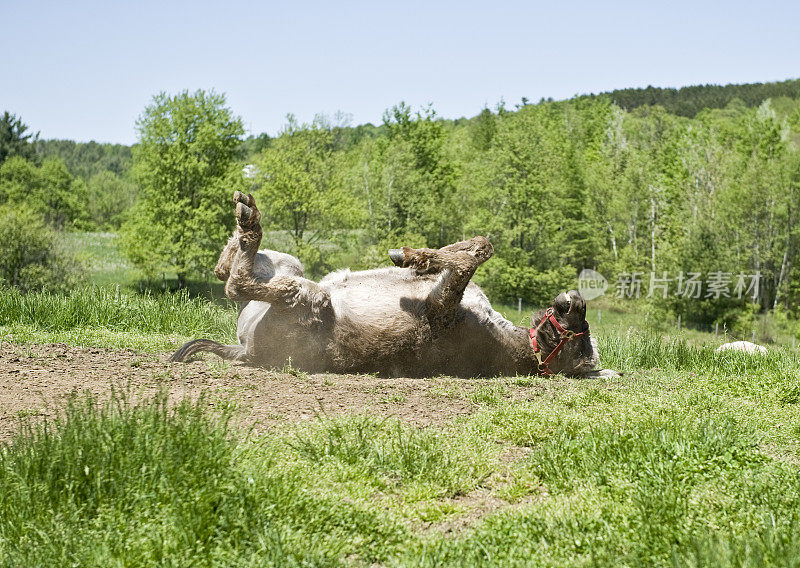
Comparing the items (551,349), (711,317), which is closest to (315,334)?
(551,349)

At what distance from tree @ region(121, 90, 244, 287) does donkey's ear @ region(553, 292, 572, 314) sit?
30.5 m

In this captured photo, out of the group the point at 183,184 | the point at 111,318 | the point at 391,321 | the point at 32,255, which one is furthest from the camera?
the point at 183,184

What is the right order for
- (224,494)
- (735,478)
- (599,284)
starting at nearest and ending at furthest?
(224,494), (735,478), (599,284)

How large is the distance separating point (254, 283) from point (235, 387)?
39.7 inches

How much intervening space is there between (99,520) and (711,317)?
48747 mm

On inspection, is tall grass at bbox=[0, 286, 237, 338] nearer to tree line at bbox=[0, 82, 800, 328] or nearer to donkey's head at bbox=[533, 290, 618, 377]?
donkey's head at bbox=[533, 290, 618, 377]

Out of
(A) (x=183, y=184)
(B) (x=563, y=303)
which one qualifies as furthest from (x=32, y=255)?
(B) (x=563, y=303)

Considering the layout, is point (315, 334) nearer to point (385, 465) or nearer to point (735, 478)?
point (385, 465)

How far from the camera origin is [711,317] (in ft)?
152

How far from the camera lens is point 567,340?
259 inches

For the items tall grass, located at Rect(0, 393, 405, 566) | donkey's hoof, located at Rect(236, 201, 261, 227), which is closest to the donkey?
donkey's hoof, located at Rect(236, 201, 261, 227)

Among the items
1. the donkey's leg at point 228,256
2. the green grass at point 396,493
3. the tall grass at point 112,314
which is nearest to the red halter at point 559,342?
the green grass at point 396,493

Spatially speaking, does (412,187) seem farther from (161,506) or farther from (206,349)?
(161,506)

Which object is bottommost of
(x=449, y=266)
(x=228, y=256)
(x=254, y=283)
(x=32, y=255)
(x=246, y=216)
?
(x=32, y=255)
